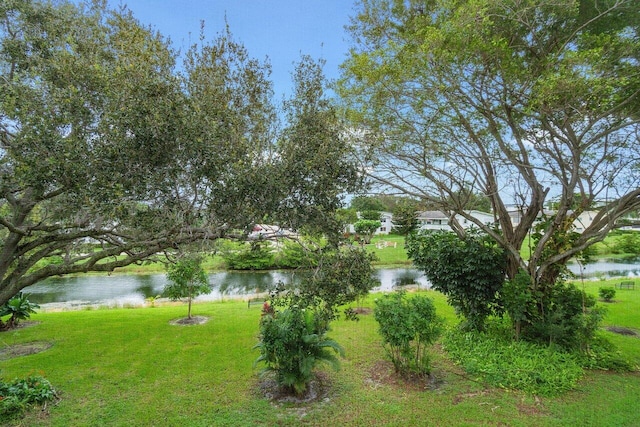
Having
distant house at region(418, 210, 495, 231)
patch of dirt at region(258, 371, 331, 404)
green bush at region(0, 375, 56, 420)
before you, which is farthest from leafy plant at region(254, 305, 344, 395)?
distant house at region(418, 210, 495, 231)

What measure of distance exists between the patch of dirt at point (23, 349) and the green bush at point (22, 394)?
2433 millimetres

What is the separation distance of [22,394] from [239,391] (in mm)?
3014

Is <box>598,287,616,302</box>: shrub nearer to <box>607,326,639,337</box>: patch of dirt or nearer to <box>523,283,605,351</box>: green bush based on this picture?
<box>607,326,639,337</box>: patch of dirt

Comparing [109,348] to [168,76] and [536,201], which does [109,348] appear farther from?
[536,201]

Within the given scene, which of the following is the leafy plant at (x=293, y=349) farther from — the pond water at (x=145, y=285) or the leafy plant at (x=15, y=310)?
the pond water at (x=145, y=285)

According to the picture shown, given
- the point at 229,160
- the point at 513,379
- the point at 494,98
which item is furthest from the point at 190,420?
the point at 494,98

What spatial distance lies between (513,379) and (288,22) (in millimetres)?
7040

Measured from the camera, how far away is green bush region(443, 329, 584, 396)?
5.37m

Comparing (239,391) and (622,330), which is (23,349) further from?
(622,330)

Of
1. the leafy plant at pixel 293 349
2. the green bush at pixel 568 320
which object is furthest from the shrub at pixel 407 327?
the green bush at pixel 568 320

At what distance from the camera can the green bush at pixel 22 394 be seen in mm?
4430

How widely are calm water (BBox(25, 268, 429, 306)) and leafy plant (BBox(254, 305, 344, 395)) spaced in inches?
454

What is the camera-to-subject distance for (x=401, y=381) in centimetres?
567

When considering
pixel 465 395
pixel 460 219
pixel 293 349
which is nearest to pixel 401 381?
pixel 465 395
